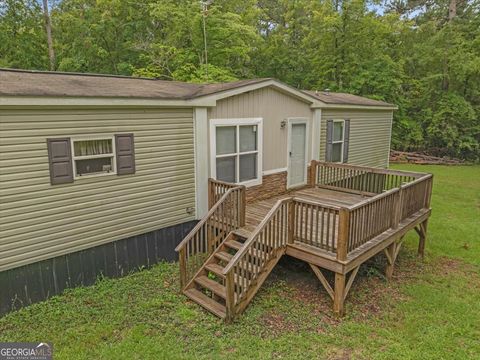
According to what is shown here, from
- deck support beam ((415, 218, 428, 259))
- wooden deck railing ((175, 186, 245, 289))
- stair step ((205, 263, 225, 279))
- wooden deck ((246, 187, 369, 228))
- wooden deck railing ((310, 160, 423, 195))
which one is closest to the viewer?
stair step ((205, 263, 225, 279))

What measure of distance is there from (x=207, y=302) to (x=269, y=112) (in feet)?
14.9

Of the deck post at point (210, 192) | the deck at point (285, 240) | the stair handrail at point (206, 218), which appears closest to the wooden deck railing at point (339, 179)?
the deck at point (285, 240)

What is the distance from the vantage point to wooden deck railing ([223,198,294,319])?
185 inches

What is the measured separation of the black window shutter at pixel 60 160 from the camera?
16.6 ft

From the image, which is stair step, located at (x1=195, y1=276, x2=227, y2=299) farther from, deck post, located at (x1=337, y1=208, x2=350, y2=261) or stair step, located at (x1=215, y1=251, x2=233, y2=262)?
A: deck post, located at (x1=337, y1=208, x2=350, y2=261)

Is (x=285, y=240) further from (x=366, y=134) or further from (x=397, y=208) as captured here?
(x=366, y=134)

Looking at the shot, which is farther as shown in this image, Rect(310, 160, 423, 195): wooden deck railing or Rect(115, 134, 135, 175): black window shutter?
Rect(310, 160, 423, 195): wooden deck railing

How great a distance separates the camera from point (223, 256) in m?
5.66

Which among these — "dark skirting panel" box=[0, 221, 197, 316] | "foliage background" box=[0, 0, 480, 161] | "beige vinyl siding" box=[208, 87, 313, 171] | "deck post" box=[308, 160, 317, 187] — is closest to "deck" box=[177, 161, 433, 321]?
"dark skirting panel" box=[0, 221, 197, 316]

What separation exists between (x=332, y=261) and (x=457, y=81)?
21.7m

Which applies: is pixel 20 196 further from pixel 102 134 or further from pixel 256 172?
pixel 256 172

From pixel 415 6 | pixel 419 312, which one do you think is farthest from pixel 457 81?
pixel 419 312

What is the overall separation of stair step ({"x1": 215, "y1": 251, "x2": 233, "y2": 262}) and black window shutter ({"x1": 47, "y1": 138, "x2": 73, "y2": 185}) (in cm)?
263

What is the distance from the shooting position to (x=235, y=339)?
14.5 feet
